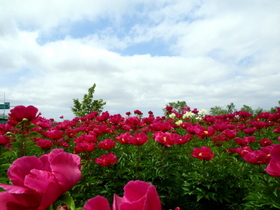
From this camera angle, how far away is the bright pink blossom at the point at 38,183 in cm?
59

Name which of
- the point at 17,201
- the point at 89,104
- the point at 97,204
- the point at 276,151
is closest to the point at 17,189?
the point at 17,201

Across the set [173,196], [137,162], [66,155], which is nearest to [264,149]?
[137,162]

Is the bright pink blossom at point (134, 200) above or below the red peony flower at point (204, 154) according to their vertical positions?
above

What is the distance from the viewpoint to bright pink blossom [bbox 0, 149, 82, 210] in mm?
587

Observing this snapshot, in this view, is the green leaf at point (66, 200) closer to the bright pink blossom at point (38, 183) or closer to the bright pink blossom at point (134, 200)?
the bright pink blossom at point (38, 183)

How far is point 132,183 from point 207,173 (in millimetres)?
3316

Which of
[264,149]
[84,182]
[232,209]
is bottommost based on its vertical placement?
[232,209]

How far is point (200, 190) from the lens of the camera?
3.26 metres

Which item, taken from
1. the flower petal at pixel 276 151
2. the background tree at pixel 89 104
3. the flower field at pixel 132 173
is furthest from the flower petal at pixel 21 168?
the background tree at pixel 89 104

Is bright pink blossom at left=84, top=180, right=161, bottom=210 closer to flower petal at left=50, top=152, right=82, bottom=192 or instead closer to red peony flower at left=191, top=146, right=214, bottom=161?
flower petal at left=50, top=152, right=82, bottom=192

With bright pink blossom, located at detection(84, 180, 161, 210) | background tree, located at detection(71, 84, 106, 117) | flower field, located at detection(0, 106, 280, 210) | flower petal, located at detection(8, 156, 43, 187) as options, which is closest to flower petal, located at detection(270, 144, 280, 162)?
flower field, located at detection(0, 106, 280, 210)

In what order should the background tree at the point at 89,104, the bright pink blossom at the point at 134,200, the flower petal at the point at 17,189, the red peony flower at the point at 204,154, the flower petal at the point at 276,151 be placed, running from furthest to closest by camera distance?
the background tree at the point at 89,104, the red peony flower at the point at 204,154, the flower petal at the point at 276,151, the flower petal at the point at 17,189, the bright pink blossom at the point at 134,200

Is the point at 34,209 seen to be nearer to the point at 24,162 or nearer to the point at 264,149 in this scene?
the point at 24,162

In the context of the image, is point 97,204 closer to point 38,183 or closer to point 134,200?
point 134,200
